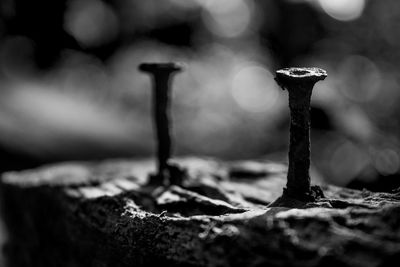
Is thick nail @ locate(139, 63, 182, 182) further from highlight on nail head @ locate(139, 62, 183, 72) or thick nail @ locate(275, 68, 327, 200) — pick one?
thick nail @ locate(275, 68, 327, 200)

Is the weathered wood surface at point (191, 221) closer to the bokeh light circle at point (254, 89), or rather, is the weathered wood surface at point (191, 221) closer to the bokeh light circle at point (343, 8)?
the bokeh light circle at point (254, 89)

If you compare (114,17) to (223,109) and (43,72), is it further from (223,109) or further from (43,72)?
(223,109)

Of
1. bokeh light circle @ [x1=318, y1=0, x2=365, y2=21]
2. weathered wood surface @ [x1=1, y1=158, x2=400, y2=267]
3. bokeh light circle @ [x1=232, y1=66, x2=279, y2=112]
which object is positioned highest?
bokeh light circle @ [x1=318, y1=0, x2=365, y2=21]

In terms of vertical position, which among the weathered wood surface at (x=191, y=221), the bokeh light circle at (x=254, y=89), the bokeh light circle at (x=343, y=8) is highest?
the bokeh light circle at (x=343, y=8)

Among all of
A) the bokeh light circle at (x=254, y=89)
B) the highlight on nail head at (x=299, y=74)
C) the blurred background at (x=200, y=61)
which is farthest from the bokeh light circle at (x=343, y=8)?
the highlight on nail head at (x=299, y=74)

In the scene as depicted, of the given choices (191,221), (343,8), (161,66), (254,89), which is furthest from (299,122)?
(343,8)

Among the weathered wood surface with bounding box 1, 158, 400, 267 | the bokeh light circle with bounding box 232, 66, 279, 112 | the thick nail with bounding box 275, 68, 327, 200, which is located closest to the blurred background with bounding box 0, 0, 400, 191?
the bokeh light circle with bounding box 232, 66, 279, 112
